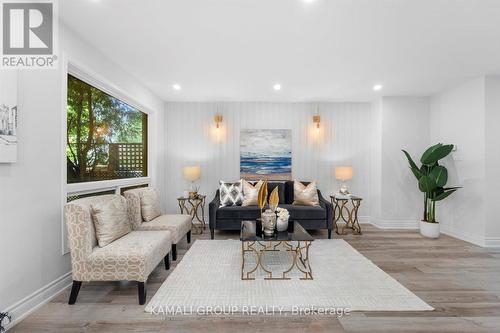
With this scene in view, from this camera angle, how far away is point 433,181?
4.25 meters

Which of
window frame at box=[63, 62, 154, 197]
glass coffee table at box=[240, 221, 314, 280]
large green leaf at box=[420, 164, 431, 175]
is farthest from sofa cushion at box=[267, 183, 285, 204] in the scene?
large green leaf at box=[420, 164, 431, 175]

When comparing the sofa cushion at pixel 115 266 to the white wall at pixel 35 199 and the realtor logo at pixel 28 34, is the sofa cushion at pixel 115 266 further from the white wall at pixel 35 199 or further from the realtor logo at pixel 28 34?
the realtor logo at pixel 28 34

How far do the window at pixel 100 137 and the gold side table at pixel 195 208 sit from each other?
96cm

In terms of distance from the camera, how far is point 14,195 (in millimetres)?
1987

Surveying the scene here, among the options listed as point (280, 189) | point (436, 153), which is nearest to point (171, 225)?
point (280, 189)

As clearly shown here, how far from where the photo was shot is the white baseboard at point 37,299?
1.95 meters

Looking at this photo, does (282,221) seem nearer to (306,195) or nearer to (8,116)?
(306,195)

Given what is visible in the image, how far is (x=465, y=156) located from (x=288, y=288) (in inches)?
157

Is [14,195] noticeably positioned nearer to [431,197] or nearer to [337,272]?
[337,272]

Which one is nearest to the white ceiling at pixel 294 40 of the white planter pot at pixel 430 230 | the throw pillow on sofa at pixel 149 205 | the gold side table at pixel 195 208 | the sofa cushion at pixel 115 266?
the throw pillow on sofa at pixel 149 205

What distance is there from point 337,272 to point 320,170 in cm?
282

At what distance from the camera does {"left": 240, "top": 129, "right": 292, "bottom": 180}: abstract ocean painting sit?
5.34m

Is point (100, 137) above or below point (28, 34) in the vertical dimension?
below

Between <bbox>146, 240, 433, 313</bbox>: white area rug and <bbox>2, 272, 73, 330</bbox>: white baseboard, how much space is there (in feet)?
3.18
